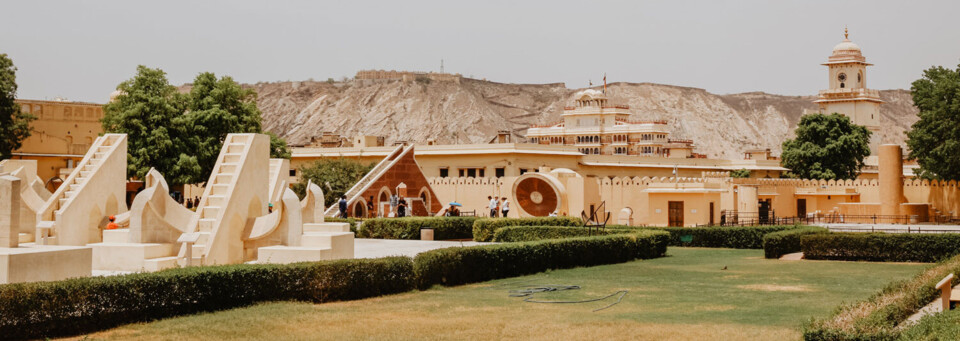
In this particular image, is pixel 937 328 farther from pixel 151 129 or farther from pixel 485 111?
pixel 485 111

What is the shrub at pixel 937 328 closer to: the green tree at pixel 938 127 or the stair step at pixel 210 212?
the stair step at pixel 210 212

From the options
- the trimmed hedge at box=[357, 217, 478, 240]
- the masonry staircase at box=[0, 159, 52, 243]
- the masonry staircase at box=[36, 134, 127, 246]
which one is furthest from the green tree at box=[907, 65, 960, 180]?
the masonry staircase at box=[0, 159, 52, 243]

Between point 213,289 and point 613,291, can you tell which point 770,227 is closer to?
point 613,291

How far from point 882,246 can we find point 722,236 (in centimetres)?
699

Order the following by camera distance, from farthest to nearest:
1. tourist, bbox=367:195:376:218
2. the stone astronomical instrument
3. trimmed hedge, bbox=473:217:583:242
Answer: the stone astronomical instrument
tourist, bbox=367:195:376:218
trimmed hedge, bbox=473:217:583:242

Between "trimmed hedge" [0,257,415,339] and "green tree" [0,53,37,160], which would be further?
"green tree" [0,53,37,160]

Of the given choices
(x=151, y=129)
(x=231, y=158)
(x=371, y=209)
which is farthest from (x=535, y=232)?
(x=151, y=129)

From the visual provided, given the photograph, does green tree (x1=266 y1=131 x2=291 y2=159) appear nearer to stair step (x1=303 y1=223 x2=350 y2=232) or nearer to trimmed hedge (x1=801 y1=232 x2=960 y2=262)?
stair step (x1=303 y1=223 x2=350 y2=232)

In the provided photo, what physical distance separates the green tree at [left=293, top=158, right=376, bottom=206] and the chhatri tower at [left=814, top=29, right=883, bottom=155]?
50313 mm

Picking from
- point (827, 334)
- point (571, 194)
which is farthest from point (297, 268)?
point (571, 194)

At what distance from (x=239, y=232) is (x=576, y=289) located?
687 cm

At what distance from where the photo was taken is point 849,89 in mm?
81188

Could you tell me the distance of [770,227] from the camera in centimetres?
2875

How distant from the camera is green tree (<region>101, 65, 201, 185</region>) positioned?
1502 inches
